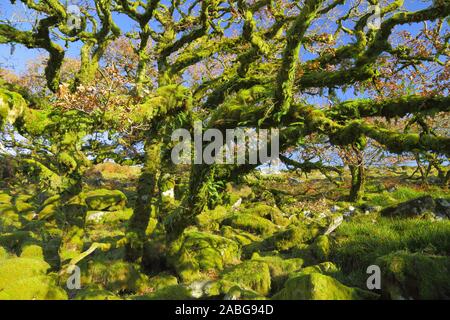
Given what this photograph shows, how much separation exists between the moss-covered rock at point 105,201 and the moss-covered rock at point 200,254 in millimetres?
8189

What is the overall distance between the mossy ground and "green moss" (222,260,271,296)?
26 mm

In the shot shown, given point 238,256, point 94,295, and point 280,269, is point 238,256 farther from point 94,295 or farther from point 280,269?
point 94,295

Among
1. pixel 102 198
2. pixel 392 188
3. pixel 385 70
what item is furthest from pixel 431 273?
pixel 392 188

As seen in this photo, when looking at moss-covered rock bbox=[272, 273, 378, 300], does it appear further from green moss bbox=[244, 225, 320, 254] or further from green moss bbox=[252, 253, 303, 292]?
green moss bbox=[244, 225, 320, 254]

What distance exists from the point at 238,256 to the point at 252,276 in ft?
10.7

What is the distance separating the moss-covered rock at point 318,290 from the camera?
19.4 feet

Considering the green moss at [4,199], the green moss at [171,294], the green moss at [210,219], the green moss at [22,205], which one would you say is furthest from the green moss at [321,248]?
the green moss at [4,199]

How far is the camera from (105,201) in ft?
59.3

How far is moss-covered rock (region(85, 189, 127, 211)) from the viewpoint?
58.1 feet

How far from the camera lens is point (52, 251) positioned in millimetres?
11562

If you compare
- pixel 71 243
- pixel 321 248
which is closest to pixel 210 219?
pixel 321 248

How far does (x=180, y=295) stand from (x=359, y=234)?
796cm

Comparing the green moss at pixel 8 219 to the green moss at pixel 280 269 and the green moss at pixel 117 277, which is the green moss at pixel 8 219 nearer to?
the green moss at pixel 117 277

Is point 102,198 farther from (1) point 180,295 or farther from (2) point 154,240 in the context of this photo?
(1) point 180,295
